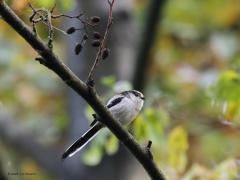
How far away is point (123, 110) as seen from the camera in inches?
147

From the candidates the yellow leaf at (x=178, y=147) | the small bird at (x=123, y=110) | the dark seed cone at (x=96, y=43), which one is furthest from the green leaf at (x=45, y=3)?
the yellow leaf at (x=178, y=147)

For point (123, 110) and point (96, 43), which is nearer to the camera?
point (96, 43)

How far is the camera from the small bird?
11.5ft

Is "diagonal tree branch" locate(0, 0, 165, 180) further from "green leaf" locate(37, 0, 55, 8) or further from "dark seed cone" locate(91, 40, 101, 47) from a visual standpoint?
"green leaf" locate(37, 0, 55, 8)

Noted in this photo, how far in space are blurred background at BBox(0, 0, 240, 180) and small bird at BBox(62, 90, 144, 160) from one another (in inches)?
5.9

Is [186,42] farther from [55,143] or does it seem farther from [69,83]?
[69,83]

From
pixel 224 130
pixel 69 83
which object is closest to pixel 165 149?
pixel 224 130

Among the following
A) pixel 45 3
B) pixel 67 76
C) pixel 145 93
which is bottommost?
pixel 67 76

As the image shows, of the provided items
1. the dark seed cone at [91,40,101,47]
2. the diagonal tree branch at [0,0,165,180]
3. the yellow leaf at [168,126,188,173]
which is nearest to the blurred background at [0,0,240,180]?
the yellow leaf at [168,126,188,173]

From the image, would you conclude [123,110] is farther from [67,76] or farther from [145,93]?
[145,93]

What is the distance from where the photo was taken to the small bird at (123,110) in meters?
3.50

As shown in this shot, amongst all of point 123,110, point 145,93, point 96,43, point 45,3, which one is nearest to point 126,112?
point 123,110

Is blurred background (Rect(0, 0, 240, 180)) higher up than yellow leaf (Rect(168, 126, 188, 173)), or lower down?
higher up

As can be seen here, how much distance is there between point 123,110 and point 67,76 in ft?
4.17
